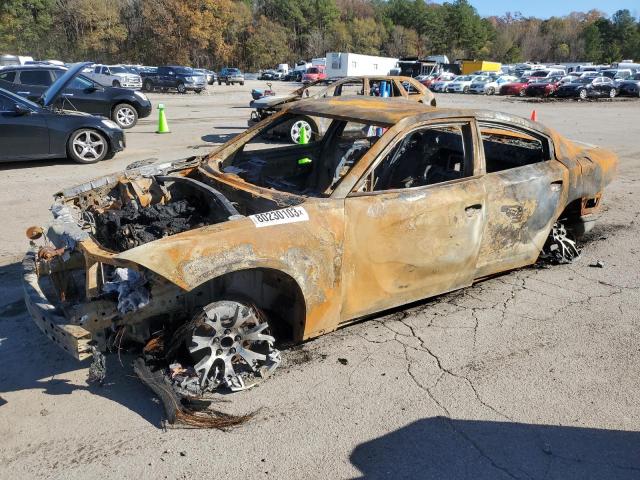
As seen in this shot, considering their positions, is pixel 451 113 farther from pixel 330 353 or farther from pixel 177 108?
pixel 177 108

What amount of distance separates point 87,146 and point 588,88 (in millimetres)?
31289

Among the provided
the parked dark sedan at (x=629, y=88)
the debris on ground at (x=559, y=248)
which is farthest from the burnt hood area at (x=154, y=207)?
the parked dark sedan at (x=629, y=88)

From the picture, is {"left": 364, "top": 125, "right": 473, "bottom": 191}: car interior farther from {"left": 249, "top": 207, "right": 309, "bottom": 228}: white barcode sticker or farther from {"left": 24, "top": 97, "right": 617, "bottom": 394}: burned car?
{"left": 249, "top": 207, "right": 309, "bottom": 228}: white barcode sticker

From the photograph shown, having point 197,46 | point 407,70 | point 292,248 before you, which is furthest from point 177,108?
point 197,46

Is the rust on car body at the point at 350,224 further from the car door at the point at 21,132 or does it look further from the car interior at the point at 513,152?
the car door at the point at 21,132

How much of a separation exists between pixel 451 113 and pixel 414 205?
886mm

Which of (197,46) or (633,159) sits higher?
(197,46)

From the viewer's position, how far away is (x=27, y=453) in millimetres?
2869

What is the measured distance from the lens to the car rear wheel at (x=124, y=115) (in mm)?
14719

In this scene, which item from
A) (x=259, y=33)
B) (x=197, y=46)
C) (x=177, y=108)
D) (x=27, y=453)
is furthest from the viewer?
(x=259, y=33)

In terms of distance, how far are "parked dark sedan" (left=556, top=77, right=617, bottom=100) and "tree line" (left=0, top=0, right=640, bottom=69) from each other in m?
46.1

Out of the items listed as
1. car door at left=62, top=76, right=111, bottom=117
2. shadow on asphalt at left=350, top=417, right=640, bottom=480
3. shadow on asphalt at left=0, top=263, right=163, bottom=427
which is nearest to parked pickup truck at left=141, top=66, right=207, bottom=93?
car door at left=62, top=76, right=111, bottom=117

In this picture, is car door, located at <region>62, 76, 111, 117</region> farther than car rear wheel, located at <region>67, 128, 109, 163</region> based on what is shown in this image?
Yes

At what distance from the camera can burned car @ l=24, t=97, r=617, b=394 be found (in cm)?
316
